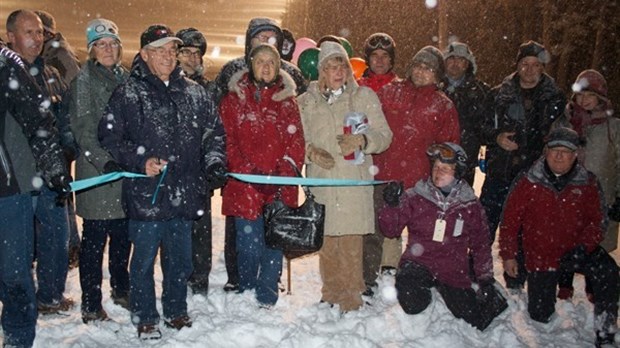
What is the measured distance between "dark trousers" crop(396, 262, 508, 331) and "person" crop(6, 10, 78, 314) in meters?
2.80

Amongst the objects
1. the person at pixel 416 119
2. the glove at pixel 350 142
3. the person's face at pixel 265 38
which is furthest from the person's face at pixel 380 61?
the glove at pixel 350 142

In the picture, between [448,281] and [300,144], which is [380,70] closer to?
[300,144]

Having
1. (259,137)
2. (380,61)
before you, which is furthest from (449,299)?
(380,61)

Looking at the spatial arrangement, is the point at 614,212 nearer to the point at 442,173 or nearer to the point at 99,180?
the point at 442,173

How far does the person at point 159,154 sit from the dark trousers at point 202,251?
0.78m

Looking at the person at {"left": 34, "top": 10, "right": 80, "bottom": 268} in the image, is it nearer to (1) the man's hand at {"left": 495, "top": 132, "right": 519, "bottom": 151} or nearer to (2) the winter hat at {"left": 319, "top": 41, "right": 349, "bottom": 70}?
(2) the winter hat at {"left": 319, "top": 41, "right": 349, "bottom": 70}

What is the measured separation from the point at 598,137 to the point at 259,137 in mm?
3233

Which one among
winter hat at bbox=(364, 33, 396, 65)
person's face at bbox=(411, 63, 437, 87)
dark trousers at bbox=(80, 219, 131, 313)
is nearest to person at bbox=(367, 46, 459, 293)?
person's face at bbox=(411, 63, 437, 87)

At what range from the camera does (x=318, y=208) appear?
4.10m

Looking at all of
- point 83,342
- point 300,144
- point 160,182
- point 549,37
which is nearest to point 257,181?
point 300,144

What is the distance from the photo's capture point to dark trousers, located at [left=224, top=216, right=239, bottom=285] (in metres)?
4.70

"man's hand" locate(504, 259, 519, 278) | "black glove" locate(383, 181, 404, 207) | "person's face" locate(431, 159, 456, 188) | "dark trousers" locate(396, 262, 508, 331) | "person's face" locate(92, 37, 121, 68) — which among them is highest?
"person's face" locate(92, 37, 121, 68)

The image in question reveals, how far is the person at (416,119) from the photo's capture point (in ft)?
15.4

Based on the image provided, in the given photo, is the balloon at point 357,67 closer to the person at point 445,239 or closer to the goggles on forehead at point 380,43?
the goggles on forehead at point 380,43
